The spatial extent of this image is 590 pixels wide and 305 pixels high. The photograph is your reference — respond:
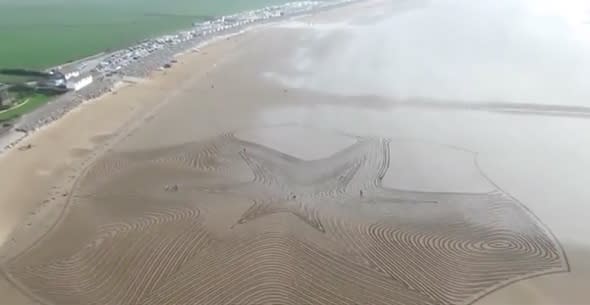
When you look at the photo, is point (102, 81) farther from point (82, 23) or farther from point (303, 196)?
point (303, 196)

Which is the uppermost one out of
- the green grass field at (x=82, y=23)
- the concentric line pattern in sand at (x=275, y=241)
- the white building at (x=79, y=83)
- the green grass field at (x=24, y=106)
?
the green grass field at (x=82, y=23)

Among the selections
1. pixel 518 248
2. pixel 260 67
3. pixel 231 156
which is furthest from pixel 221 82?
pixel 518 248

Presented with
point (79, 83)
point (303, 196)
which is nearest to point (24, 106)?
point (79, 83)

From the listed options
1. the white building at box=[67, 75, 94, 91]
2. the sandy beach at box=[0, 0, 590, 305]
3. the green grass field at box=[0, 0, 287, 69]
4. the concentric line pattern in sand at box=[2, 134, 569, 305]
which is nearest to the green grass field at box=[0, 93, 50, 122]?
the white building at box=[67, 75, 94, 91]

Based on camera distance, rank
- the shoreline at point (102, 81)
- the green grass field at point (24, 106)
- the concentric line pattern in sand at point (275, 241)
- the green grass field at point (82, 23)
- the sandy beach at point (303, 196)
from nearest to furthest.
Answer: the concentric line pattern in sand at point (275, 241) < the sandy beach at point (303, 196) < the shoreline at point (102, 81) < the green grass field at point (24, 106) < the green grass field at point (82, 23)

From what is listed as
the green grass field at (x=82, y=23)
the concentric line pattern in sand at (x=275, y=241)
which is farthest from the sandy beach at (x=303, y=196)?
the green grass field at (x=82, y=23)

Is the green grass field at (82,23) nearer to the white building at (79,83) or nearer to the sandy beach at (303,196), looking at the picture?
the white building at (79,83)
